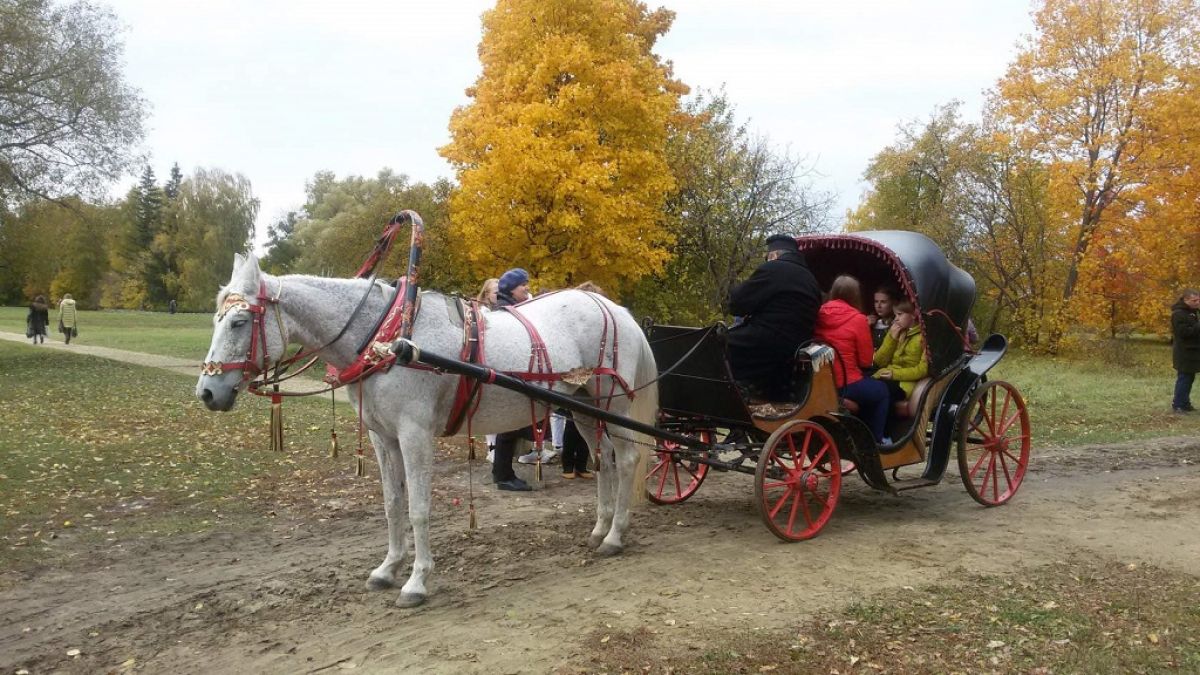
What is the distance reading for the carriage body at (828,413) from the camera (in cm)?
609

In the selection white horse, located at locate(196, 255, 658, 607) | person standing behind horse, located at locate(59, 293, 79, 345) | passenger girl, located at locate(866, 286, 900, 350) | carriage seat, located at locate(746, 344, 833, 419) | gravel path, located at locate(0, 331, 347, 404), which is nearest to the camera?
white horse, located at locate(196, 255, 658, 607)

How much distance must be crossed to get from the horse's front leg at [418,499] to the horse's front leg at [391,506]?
0.82 feet

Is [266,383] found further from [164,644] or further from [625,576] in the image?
[625,576]

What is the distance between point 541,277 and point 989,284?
1566 centimetres

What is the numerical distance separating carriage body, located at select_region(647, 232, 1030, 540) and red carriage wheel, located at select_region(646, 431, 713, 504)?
23 mm

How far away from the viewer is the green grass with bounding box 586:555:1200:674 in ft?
12.7

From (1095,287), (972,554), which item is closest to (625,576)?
(972,554)

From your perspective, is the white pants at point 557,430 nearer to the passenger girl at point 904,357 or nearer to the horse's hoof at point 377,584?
the passenger girl at point 904,357

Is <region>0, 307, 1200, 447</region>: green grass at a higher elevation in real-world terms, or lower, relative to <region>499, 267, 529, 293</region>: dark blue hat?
lower

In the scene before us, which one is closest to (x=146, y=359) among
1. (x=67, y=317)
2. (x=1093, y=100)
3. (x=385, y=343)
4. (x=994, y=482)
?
(x=67, y=317)

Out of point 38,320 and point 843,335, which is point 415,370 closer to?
point 843,335

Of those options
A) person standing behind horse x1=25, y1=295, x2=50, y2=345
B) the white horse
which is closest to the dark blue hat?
the white horse

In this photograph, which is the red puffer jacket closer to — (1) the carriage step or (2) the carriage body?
(2) the carriage body

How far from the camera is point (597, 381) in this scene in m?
5.89
